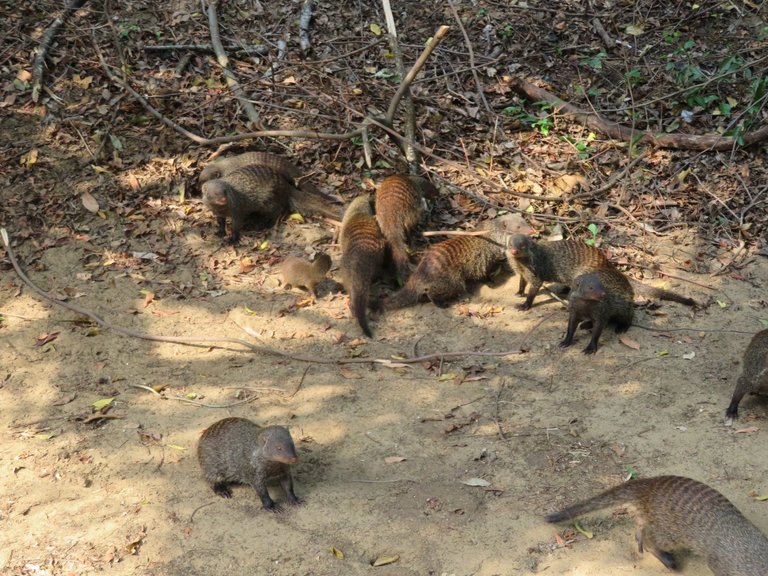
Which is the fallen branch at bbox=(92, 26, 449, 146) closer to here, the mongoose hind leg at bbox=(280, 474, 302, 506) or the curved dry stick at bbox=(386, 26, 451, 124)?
the curved dry stick at bbox=(386, 26, 451, 124)

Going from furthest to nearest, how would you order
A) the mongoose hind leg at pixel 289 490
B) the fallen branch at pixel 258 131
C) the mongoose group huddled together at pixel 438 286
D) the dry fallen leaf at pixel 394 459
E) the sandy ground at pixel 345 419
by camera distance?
the fallen branch at pixel 258 131 → the dry fallen leaf at pixel 394 459 → the mongoose hind leg at pixel 289 490 → the sandy ground at pixel 345 419 → the mongoose group huddled together at pixel 438 286

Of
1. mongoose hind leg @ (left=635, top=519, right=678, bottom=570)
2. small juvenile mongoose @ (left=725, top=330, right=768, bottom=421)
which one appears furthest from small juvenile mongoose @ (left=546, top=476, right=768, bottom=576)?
small juvenile mongoose @ (left=725, top=330, right=768, bottom=421)

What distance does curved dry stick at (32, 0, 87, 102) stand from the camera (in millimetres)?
7656

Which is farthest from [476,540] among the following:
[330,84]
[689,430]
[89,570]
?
[330,84]

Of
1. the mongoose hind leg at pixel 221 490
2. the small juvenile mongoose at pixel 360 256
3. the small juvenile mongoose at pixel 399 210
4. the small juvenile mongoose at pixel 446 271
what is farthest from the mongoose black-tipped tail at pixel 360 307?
the mongoose hind leg at pixel 221 490

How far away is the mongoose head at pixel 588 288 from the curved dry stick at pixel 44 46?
543 centimetres

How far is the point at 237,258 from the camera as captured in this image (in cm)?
700

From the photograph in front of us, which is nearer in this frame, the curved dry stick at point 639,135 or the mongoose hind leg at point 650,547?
the mongoose hind leg at point 650,547

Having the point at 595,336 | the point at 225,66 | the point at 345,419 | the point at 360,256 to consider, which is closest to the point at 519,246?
the point at 595,336

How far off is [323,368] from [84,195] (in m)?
3.03

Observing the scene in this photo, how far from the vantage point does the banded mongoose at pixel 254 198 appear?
6902 mm

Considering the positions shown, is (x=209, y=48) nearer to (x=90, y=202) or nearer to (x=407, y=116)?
(x=90, y=202)

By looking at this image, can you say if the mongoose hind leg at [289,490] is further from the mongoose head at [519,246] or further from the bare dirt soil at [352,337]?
the mongoose head at [519,246]

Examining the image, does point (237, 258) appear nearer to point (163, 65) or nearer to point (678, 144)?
point (163, 65)
